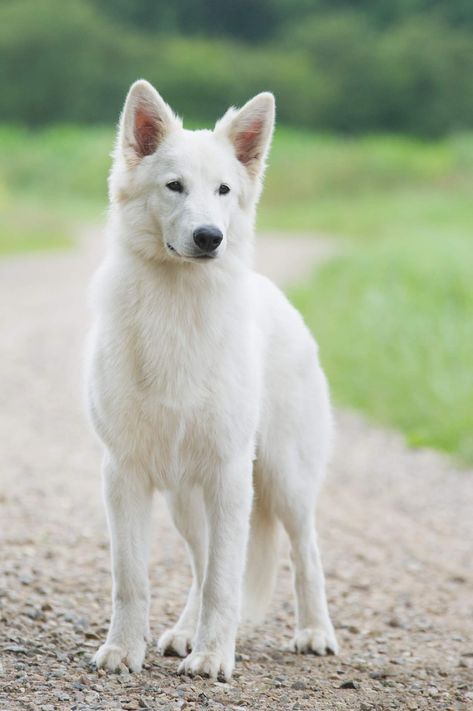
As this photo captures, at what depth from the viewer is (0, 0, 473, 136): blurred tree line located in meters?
46.7

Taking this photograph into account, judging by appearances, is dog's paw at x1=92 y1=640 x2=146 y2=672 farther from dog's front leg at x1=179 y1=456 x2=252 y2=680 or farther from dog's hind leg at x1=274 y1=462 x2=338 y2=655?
dog's hind leg at x1=274 y1=462 x2=338 y2=655

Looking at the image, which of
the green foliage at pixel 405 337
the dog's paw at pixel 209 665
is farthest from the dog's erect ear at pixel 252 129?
the green foliage at pixel 405 337

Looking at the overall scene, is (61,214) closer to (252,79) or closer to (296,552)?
(252,79)

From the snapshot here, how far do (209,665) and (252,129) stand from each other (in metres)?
1.98

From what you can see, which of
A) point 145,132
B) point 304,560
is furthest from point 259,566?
point 145,132

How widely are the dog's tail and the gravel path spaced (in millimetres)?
136

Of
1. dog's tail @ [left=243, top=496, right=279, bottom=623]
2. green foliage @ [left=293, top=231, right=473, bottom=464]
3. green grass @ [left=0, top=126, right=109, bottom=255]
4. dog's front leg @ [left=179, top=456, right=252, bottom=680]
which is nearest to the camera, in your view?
dog's front leg @ [left=179, top=456, right=252, bottom=680]

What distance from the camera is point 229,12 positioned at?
4959cm

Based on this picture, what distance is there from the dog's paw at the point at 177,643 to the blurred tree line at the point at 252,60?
42398 millimetres

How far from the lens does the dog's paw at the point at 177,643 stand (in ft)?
15.6

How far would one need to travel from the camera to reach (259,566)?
207 inches

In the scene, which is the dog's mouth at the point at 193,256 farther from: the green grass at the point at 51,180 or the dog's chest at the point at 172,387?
the green grass at the point at 51,180

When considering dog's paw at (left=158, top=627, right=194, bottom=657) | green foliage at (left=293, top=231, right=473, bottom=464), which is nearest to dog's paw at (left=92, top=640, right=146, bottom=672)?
dog's paw at (left=158, top=627, right=194, bottom=657)

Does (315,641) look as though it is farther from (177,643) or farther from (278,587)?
(278,587)
